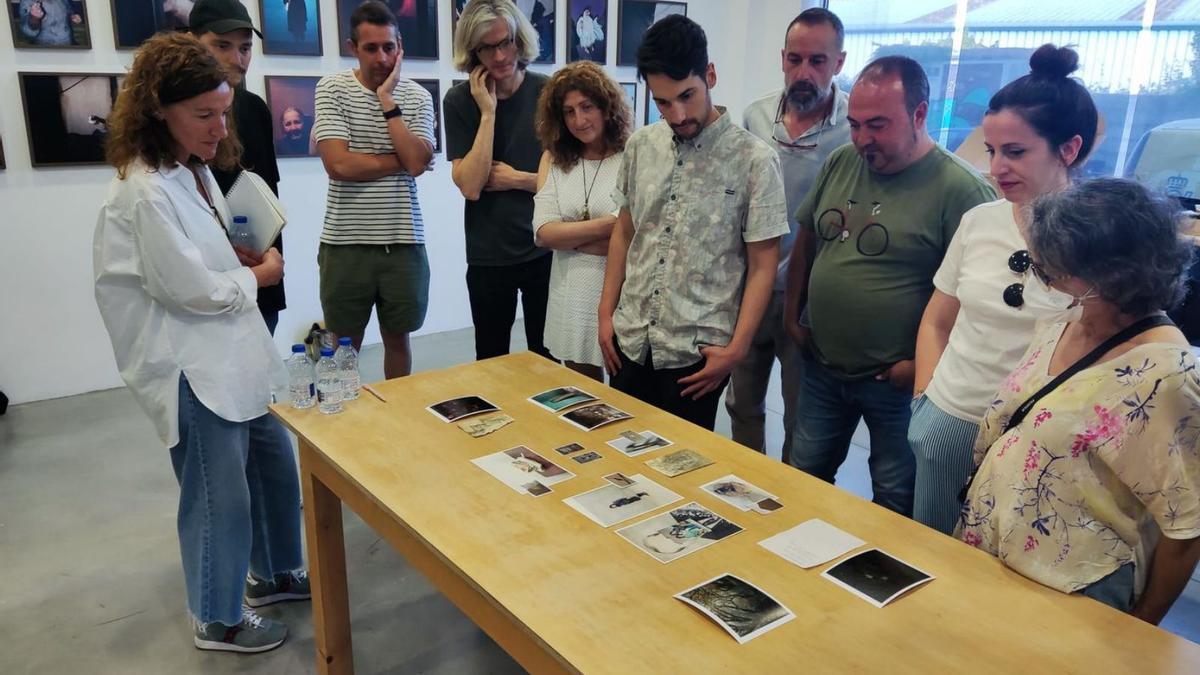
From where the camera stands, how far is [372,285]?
2.84m

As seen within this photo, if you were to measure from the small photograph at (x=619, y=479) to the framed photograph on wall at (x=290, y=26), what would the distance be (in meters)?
3.39

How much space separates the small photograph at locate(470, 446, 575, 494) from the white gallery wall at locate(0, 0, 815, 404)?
3060mm

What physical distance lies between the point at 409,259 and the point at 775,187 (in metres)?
1.40

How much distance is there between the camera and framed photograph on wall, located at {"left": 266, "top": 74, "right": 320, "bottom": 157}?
4086mm

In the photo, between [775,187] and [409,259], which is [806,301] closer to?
[775,187]

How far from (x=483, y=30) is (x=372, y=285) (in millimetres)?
934

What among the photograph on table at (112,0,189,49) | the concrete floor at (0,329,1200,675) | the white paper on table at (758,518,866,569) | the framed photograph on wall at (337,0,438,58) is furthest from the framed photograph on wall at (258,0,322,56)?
the white paper on table at (758,518,866,569)

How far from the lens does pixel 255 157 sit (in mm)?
2602

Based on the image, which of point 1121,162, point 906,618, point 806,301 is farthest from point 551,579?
point 1121,162

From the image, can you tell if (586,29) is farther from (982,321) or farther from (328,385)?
(982,321)

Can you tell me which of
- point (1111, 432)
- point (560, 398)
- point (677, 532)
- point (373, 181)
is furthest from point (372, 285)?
point (1111, 432)

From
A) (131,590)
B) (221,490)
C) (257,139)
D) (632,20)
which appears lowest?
(131,590)

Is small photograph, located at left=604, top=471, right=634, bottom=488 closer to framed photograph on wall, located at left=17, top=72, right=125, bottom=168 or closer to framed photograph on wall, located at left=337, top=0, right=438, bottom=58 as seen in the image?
framed photograph on wall, located at left=17, top=72, right=125, bottom=168

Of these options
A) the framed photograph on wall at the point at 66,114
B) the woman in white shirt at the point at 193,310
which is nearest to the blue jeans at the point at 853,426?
the woman in white shirt at the point at 193,310
